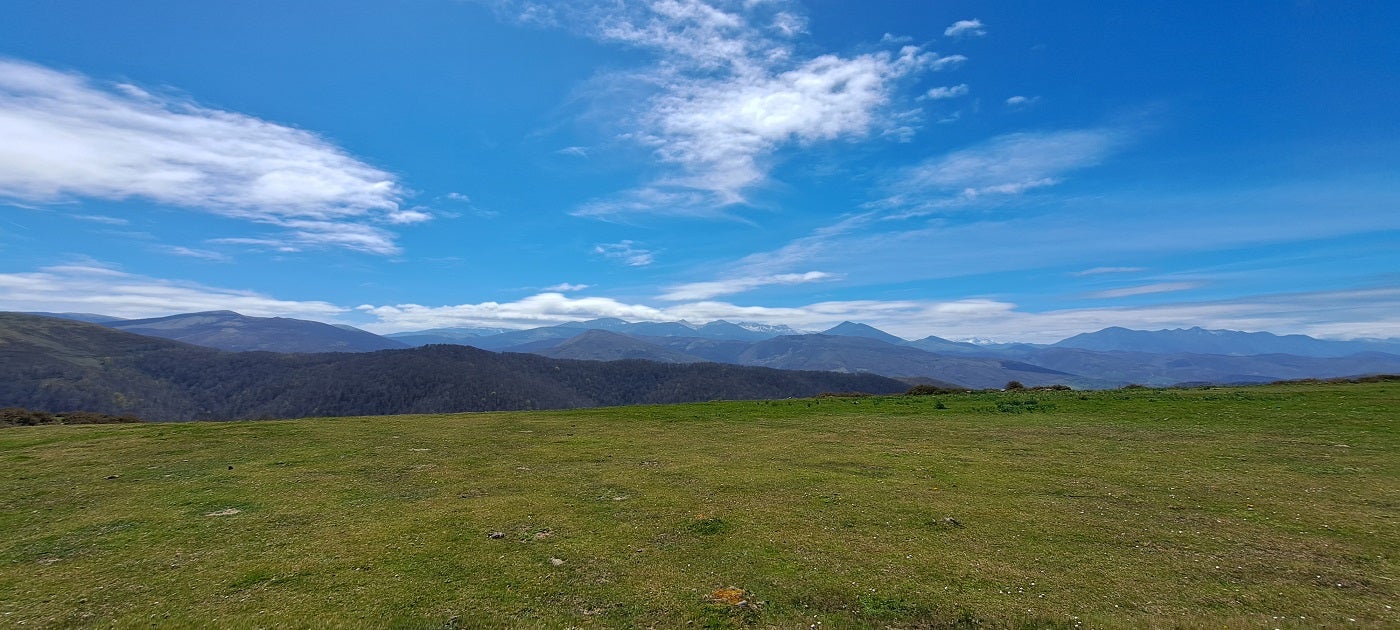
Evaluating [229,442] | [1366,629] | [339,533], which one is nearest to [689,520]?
[339,533]

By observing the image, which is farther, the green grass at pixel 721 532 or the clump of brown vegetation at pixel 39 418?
the clump of brown vegetation at pixel 39 418

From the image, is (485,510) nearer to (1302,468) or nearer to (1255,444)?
(1302,468)

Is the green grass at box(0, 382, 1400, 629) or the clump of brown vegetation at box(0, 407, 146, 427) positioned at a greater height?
the green grass at box(0, 382, 1400, 629)

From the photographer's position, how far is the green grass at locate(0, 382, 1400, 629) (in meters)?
8.45

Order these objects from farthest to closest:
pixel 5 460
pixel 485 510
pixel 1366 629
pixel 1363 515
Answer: pixel 5 460
pixel 485 510
pixel 1363 515
pixel 1366 629

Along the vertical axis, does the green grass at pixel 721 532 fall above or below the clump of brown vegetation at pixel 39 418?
above

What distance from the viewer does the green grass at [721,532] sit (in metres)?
8.45

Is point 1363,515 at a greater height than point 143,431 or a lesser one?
greater

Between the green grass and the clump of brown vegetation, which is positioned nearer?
the green grass

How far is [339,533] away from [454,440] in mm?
13851

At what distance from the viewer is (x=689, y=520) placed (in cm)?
1277

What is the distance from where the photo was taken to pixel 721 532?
470 inches

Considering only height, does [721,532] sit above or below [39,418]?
above

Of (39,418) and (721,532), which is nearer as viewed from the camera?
(721,532)
